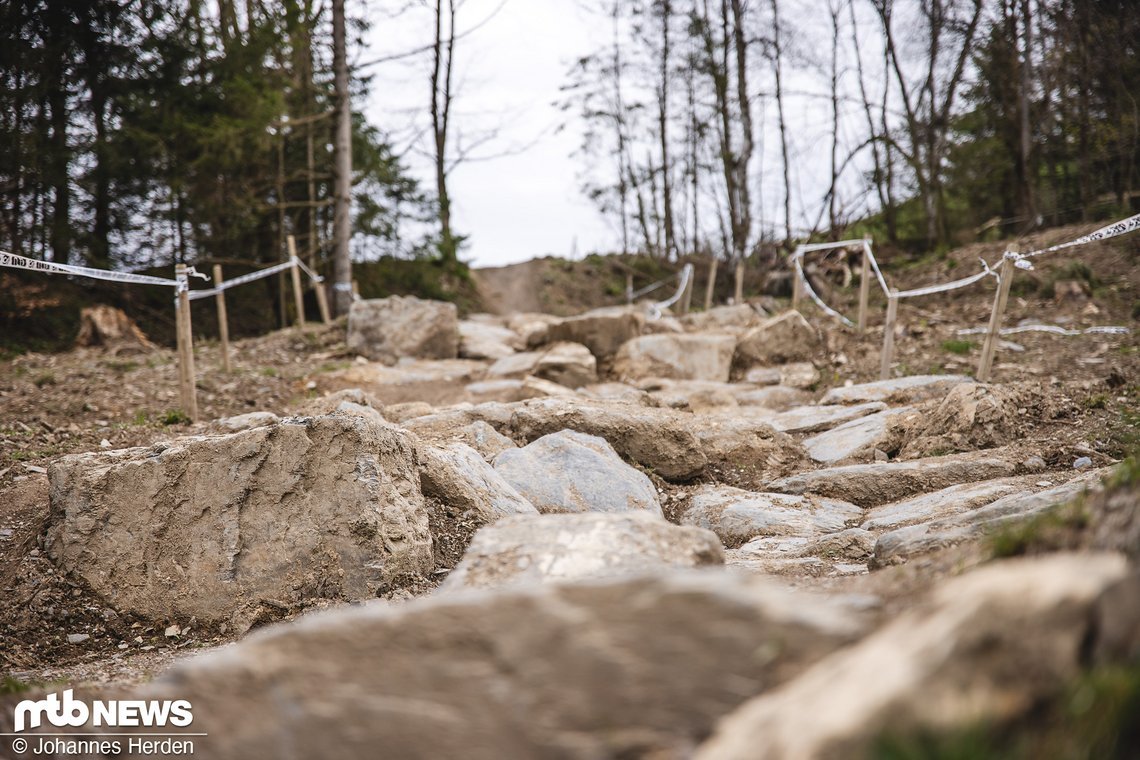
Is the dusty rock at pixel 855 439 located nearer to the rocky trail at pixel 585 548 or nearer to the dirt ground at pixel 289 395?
the rocky trail at pixel 585 548

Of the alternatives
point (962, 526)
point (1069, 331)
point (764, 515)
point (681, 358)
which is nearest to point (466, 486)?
point (764, 515)

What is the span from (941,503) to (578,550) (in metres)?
2.63

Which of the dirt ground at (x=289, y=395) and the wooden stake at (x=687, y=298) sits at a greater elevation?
the wooden stake at (x=687, y=298)

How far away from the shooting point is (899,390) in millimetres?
7398

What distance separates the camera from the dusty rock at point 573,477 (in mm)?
4934

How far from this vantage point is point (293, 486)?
402 cm

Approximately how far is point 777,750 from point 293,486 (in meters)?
3.28

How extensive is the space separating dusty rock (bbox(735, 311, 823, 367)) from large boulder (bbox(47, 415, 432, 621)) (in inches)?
287

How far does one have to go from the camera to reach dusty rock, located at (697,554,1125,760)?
4.11ft

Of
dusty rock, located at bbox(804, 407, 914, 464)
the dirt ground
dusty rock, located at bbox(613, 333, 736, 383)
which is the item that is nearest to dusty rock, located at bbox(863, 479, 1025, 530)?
the dirt ground

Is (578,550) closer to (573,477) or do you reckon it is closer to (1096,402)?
(573,477)

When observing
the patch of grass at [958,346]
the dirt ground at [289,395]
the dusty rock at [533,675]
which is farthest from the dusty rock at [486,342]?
the dusty rock at [533,675]

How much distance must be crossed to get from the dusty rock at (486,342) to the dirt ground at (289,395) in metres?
1.82

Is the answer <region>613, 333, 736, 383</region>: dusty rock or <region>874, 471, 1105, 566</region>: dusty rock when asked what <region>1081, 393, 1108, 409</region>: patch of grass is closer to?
<region>874, 471, 1105, 566</region>: dusty rock
